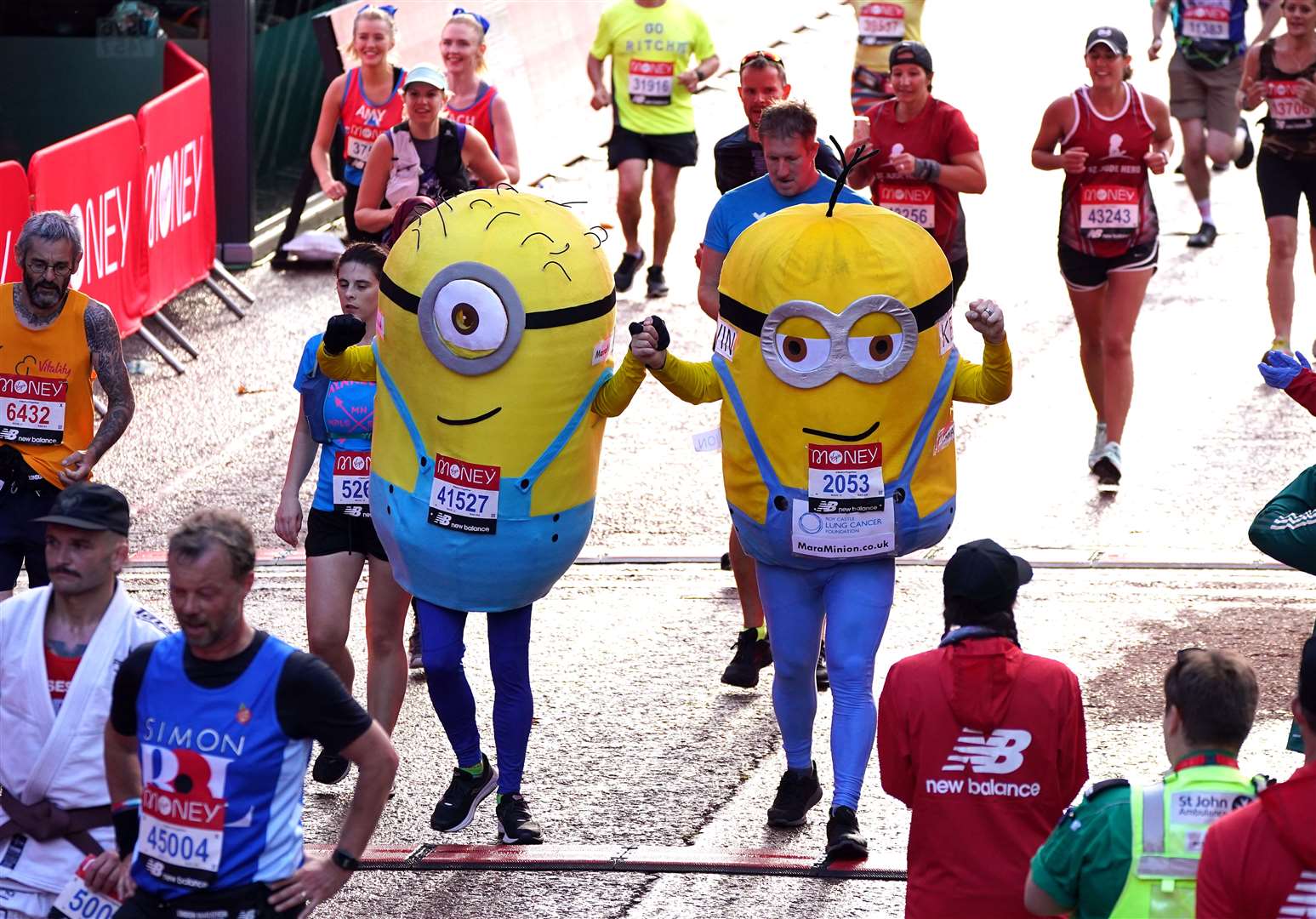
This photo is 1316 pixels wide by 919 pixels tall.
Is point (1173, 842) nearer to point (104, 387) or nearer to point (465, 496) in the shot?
point (465, 496)

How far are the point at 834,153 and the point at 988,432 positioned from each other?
3.53m

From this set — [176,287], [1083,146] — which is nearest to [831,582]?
[1083,146]

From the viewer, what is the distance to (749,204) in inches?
293

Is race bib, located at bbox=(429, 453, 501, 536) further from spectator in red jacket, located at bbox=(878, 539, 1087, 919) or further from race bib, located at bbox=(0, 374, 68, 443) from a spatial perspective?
spectator in red jacket, located at bbox=(878, 539, 1087, 919)

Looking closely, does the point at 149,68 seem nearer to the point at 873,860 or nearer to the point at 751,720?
the point at 751,720

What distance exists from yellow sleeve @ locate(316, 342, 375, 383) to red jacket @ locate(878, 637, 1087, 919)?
2.49m

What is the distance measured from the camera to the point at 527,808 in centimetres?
700

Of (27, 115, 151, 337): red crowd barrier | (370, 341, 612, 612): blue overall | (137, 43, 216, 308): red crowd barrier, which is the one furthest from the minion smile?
(137, 43, 216, 308): red crowd barrier

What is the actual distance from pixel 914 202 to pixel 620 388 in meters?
3.31

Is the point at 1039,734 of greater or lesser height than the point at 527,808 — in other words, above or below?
above

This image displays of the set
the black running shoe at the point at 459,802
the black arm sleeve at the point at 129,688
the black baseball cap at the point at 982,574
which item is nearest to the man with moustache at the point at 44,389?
the black running shoe at the point at 459,802

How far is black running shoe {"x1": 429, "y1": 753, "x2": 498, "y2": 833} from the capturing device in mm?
6895

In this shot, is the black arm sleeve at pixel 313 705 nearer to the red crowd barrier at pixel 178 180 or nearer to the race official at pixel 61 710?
the race official at pixel 61 710

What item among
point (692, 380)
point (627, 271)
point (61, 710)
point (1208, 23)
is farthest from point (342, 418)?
point (1208, 23)
